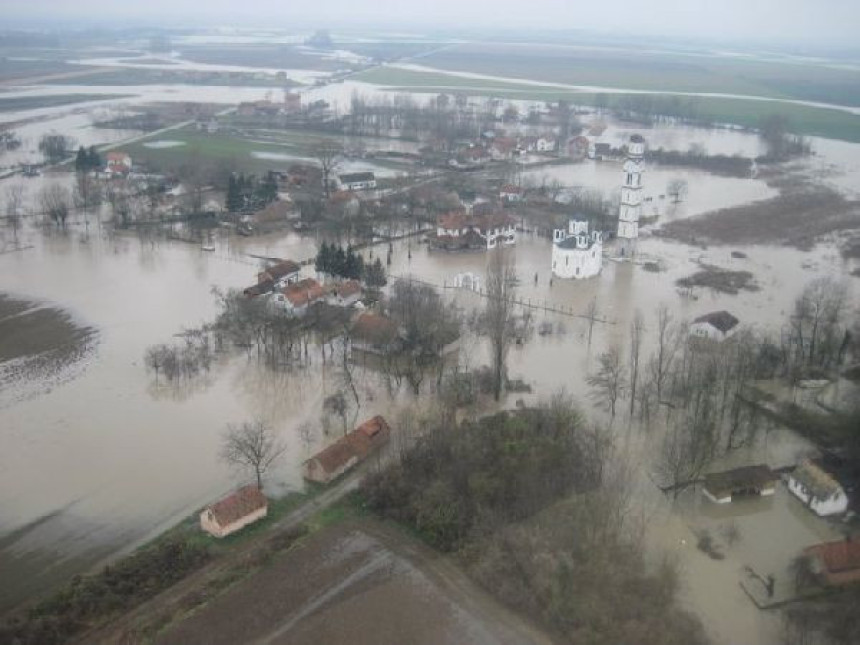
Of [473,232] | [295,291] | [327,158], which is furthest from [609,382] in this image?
[327,158]

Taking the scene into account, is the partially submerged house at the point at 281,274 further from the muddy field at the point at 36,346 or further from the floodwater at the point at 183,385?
the muddy field at the point at 36,346

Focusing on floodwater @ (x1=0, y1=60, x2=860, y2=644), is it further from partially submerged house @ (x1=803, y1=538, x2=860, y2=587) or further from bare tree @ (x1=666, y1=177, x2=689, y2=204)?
bare tree @ (x1=666, y1=177, x2=689, y2=204)

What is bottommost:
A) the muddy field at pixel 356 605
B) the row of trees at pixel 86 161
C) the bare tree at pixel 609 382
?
the muddy field at pixel 356 605

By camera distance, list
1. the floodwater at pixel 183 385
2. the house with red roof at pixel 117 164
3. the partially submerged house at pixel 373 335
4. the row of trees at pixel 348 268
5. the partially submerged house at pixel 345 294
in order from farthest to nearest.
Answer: the house with red roof at pixel 117 164
the row of trees at pixel 348 268
the partially submerged house at pixel 345 294
the partially submerged house at pixel 373 335
the floodwater at pixel 183 385

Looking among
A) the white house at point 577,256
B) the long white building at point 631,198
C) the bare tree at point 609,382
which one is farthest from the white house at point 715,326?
the long white building at point 631,198

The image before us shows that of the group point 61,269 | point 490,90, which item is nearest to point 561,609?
point 61,269

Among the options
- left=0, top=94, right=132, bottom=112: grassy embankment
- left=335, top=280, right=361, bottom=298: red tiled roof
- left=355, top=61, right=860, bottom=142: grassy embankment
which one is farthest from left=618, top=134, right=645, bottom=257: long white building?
left=0, top=94, right=132, bottom=112: grassy embankment
